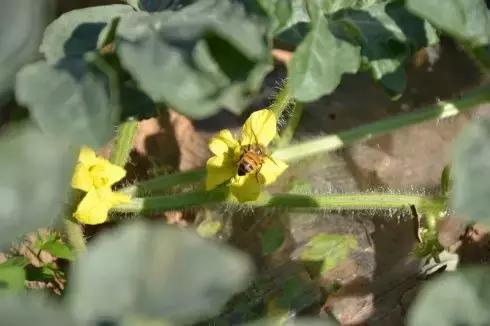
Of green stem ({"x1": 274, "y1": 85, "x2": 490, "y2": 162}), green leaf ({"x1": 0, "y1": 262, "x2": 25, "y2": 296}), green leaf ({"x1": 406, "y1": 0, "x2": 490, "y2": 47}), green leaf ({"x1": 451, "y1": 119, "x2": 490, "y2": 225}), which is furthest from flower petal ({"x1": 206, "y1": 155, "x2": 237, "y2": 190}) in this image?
green leaf ({"x1": 451, "y1": 119, "x2": 490, "y2": 225})

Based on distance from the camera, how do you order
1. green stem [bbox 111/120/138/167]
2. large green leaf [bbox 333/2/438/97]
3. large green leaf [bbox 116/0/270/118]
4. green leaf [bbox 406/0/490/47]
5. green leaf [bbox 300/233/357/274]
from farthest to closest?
green leaf [bbox 300/233/357/274]
green stem [bbox 111/120/138/167]
large green leaf [bbox 333/2/438/97]
green leaf [bbox 406/0/490/47]
large green leaf [bbox 116/0/270/118]

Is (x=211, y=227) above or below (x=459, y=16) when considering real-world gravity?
below

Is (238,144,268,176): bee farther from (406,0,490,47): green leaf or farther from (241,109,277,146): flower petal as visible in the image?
(406,0,490,47): green leaf

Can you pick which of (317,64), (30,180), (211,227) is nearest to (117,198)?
(317,64)

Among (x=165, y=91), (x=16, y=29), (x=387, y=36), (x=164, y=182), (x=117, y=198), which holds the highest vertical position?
(x=16, y=29)

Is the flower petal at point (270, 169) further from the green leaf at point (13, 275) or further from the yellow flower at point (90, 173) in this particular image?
the green leaf at point (13, 275)

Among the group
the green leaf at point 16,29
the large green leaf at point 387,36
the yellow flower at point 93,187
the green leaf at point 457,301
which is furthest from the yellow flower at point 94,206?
the green leaf at point 457,301

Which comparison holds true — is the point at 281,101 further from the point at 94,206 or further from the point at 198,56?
the point at 198,56

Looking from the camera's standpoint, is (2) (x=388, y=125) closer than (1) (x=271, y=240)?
Yes
